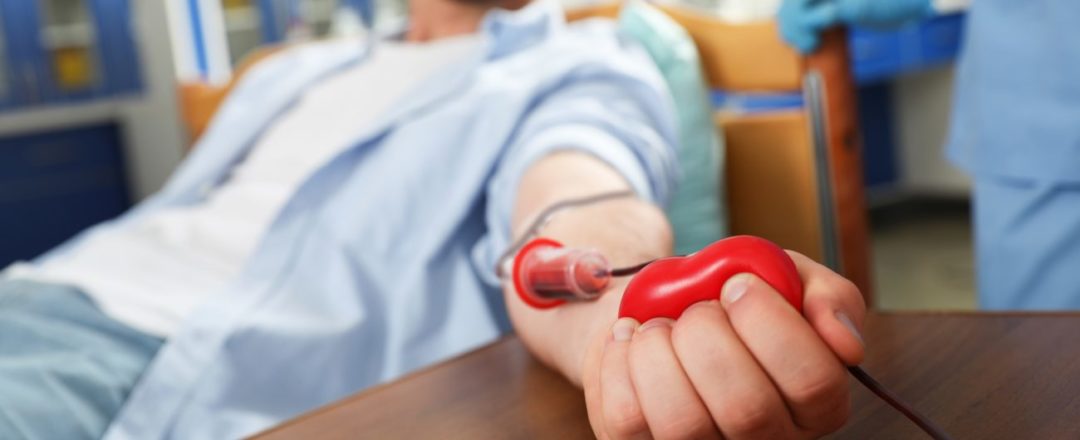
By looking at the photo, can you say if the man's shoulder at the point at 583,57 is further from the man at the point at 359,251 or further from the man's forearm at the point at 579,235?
the man's forearm at the point at 579,235

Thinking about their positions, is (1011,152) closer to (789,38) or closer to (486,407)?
(789,38)

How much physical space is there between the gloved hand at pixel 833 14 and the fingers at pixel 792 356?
0.75 meters

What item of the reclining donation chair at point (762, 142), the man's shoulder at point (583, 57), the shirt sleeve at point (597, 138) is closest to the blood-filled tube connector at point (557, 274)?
the shirt sleeve at point (597, 138)

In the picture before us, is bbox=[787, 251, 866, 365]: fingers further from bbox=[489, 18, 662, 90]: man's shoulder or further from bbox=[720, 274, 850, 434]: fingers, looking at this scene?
bbox=[489, 18, 662, 90]: man's shoulder

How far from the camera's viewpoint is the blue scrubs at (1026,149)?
95 centimetres

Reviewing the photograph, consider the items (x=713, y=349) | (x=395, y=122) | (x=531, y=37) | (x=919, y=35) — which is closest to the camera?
(x=713, y=349)

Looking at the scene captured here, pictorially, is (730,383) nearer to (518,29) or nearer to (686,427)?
(686,427)

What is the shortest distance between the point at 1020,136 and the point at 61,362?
2.63 feet

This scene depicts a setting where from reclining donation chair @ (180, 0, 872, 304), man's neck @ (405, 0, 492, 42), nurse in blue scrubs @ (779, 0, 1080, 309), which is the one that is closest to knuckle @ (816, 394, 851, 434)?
nurse in blue scrubs @ (779, 0, 1080, 309)

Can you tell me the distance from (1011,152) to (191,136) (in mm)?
1815

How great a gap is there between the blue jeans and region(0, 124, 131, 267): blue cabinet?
3.62 m

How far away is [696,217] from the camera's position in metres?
1.33

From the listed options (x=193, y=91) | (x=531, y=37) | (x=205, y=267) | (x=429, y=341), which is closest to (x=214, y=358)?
(x=429, y=341)

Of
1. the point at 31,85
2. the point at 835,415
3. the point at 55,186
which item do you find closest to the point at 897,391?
the point at 835,415
